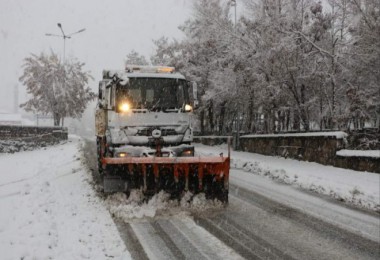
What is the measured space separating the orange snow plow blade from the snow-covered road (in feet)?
0.77

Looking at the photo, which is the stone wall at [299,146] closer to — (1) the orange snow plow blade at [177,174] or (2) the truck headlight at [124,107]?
(1) the orange snow plow blade at [177,174]

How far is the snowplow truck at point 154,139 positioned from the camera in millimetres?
8875

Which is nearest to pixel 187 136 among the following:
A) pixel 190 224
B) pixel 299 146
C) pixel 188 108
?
pixel 188 108

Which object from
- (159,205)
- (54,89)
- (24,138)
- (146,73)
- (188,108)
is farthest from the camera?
(54,89)

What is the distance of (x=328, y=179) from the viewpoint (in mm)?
Answer: 12531

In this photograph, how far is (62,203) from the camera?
9133 millimetres

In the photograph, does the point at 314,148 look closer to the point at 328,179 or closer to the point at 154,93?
the point at 328,179

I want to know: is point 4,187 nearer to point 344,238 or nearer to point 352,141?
point 344,238

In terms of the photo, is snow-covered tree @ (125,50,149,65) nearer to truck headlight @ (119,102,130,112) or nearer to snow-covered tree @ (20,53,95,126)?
snow-covered tree @ (20,53,95,126)

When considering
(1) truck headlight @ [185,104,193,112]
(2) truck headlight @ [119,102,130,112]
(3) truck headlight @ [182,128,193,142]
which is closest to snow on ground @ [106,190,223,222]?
(3) truck headlight @ [182,128,193,142]

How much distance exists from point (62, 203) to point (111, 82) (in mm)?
3400

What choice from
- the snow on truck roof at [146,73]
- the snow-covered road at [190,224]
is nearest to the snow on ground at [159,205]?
the snow-covered road at [190,224]

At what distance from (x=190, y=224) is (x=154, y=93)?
162 inches

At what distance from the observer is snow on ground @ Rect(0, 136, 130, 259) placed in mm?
5820
